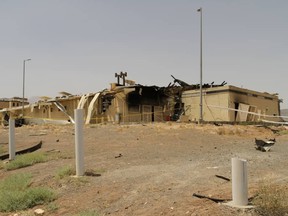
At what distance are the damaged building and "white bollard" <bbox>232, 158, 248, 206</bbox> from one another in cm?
2661

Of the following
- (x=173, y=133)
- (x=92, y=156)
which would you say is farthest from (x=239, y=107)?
(x=92, y=156)

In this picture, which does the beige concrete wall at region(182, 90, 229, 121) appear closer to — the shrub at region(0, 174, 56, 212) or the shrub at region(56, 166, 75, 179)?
the shrub at region(56, 166, 75, 179)

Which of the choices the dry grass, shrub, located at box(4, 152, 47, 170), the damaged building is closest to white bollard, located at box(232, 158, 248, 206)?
the dry grass

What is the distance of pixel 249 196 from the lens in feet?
18.0

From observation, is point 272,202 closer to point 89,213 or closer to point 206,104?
point 89,213

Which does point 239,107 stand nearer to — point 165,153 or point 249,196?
point 165,153

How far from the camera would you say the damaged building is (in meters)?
33.4

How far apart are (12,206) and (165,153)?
6696 mm

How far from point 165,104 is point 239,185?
3267cm

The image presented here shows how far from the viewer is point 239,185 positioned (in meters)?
5.16

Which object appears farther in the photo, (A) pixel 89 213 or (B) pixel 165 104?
(B) pixel 165 104

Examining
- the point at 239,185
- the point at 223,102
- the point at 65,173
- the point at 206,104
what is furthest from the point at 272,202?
the point at 206,104

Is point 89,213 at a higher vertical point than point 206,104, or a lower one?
lower

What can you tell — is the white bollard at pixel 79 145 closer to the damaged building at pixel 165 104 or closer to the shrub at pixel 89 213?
the shrub at pixel 89 213
